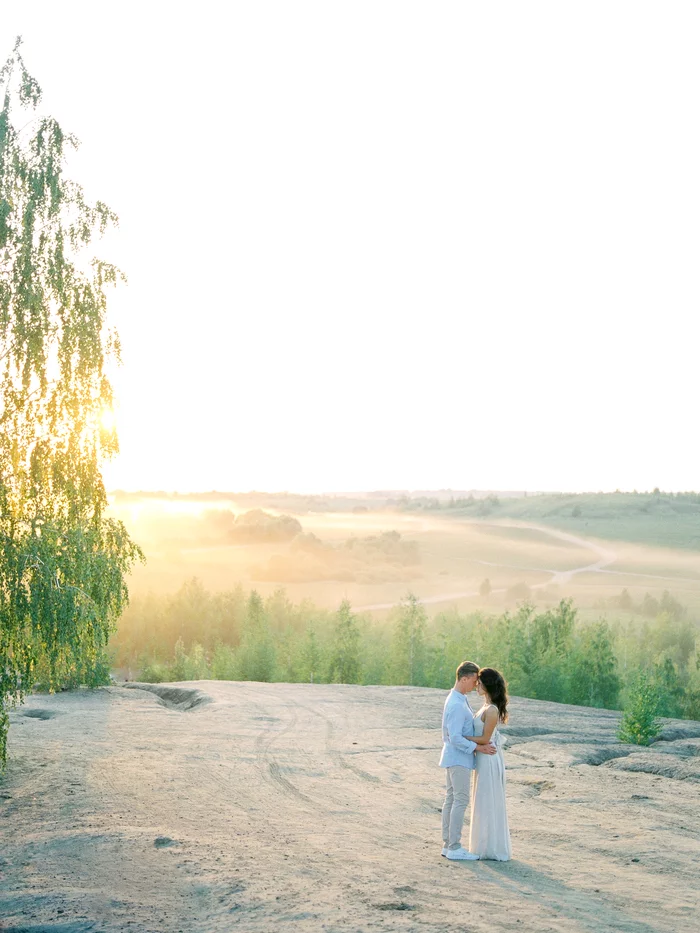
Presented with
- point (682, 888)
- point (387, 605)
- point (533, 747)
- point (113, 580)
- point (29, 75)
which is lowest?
point (387, 605)

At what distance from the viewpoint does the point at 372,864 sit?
1129 centimetres

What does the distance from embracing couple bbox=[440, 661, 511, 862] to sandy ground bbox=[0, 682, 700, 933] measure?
13.1 inches

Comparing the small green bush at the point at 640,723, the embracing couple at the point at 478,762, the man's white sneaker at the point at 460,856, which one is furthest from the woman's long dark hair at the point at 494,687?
the small green bush at the point at 640,723

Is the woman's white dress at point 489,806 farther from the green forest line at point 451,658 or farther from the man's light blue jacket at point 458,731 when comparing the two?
the green forest line at point 451,658

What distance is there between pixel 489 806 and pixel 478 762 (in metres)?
0.63

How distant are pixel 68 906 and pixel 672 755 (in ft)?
54.3

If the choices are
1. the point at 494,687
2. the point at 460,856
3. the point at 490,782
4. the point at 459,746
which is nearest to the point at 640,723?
the point at 460,856

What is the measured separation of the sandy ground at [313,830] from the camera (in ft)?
31.8

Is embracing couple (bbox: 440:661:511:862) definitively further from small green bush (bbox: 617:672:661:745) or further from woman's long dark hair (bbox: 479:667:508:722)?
small green bush (bbox: 617:672:661:745)

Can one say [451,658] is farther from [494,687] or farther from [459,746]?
[494,687]

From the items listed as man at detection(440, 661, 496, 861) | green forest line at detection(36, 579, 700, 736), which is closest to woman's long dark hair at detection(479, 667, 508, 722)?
man at detection(440, 661, 496, 861)

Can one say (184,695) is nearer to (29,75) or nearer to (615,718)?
(615,718)

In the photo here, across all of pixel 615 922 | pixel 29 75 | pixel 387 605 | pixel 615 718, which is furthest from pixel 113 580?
pixel 387 605

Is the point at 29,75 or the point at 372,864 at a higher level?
the point at 29,75
